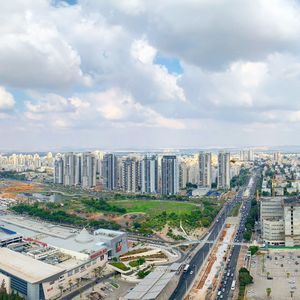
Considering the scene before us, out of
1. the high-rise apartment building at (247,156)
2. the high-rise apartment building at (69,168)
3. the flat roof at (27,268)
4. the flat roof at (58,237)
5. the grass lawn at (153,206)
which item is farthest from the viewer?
the high-rise apartment building at (247,156)

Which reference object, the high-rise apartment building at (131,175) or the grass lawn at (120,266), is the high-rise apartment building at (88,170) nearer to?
the high-rise apartment building at (131,175)

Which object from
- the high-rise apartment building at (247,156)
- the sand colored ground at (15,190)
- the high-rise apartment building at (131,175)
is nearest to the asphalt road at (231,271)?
the high-rise apartment building at (131,175)

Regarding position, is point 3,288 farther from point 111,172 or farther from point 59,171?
point 59,171

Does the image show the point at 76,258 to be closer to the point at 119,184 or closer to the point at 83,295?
the point at 83,295

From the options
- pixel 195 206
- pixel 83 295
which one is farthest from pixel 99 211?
pixel 83 295

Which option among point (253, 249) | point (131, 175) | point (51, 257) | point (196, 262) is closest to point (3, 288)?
point (51, 257)

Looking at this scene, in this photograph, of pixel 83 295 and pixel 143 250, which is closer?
pixel 83 295

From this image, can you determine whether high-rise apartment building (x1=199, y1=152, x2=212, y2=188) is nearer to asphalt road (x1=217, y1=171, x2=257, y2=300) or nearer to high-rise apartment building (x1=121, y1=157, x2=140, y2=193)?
high-rise apartment building (x1=121, y1=157, x2=140, y2=193)
